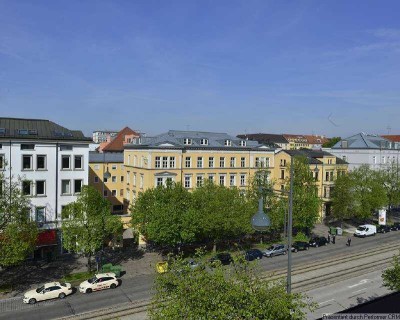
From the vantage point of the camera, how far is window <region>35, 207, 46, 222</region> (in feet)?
134

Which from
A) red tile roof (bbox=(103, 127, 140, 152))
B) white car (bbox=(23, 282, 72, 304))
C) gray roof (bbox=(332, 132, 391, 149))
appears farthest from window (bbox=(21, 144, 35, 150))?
gray roof (bbox=(332, 132, 391, 149))

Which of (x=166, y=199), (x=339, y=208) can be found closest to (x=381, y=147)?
(x=339, y=208)

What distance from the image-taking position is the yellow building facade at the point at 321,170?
2520 inches

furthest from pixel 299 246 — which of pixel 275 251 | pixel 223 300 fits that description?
pixel 223 300

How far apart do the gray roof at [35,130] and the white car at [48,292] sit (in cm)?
1596

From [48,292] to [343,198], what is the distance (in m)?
44.5

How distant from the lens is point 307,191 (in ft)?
→ 177

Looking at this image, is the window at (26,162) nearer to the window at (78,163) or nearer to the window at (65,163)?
the window at (65,163)

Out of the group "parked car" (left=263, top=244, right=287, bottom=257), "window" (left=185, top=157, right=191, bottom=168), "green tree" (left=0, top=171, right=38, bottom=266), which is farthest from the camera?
"window" (left=185, top=157, right=191, bottom=168)

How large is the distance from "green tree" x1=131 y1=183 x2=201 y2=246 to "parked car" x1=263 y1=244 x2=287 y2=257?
8.98m

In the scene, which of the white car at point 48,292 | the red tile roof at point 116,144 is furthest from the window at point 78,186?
the red tile roof at point 116,144

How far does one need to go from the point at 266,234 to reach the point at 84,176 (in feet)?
85.8

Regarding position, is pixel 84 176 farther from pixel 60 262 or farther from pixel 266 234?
pixel 266 234

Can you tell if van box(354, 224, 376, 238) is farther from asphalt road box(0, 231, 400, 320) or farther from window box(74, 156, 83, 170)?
window box(74, 156, 83, 170)
